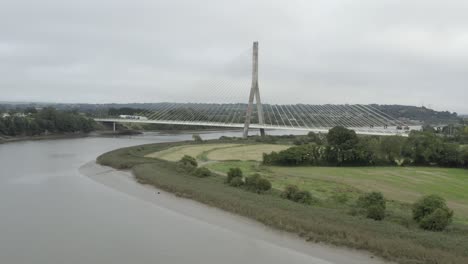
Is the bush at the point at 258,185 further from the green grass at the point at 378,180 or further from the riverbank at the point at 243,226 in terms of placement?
the riverbank at the point at 243,226

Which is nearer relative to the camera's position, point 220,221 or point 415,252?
point 415,252

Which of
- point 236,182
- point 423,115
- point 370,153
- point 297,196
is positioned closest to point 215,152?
point 370,153

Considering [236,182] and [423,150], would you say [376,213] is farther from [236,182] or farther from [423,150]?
[423,150]

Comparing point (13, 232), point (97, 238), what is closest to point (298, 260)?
point (97, 238)

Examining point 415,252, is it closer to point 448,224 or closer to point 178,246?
point 448,224

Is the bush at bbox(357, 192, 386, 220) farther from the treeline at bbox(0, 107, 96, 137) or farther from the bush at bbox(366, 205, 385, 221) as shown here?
the treeline at bbox(0, 107, 96, 137)

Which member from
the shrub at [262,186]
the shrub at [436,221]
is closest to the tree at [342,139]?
the shrub at [262,186]

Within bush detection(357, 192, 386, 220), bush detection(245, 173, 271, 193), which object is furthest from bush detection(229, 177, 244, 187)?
bush detection(357, 192, 386, 220)
